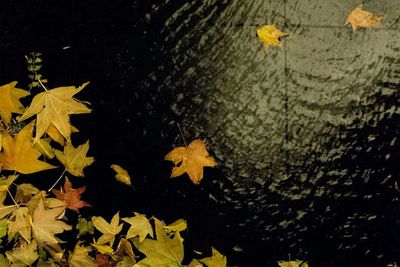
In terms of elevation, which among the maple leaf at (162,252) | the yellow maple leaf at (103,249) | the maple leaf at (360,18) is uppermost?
the maple leaf at (360,18)

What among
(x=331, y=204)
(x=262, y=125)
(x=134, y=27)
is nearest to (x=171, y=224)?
(x=262, y=125)

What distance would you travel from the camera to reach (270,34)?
190cm

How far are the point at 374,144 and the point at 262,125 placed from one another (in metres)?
0.55

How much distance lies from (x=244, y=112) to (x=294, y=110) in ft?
0.77

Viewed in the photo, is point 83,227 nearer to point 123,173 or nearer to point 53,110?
point 123,173

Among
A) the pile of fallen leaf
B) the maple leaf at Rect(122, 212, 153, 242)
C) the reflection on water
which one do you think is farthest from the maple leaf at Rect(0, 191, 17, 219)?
the reflection on water

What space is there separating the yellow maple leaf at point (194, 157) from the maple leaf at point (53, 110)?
0.46m

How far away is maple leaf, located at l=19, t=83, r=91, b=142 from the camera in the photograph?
174 centimetres

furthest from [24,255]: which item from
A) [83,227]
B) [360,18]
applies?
[360,18]

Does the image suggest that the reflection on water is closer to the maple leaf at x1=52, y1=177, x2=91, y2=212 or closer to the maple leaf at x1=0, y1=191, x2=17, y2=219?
the maple leaf at x1=52, y1=177, x2=91, y2=212

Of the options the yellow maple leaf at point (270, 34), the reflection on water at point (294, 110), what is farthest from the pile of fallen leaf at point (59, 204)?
the yellow maple leaf at point (270, 34)

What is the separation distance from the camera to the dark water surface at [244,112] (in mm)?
1911

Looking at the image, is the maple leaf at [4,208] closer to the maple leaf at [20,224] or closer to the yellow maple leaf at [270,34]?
the maple leaf at [20,224]

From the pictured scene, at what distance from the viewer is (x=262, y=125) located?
6.41ft
